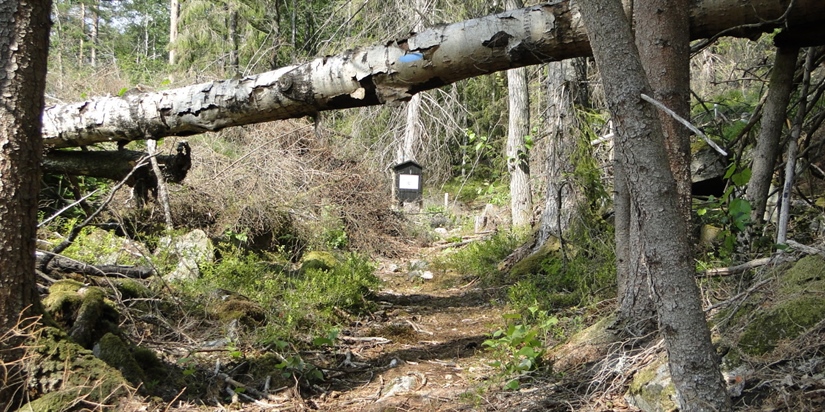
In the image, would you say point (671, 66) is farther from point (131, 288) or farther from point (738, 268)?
point (131, 288)

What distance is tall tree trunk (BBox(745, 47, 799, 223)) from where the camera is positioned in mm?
4000

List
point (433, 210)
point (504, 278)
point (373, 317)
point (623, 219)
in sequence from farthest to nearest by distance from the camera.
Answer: point (433, 210) → point (504, 278) → point (373, 317) → point (623, 219)

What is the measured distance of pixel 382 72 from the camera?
14.4ft

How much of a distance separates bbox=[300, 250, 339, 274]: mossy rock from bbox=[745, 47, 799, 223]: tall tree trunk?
4726 millimetres

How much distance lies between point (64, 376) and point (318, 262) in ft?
14.7

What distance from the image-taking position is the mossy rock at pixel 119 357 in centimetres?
342

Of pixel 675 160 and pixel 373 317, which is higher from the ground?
pixel 675 160

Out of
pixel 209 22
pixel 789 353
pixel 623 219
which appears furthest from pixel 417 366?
pixel 209 22

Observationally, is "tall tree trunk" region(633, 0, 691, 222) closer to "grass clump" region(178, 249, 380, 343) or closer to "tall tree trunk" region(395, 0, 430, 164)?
"grass clump" region(178, 249, 380, 343)

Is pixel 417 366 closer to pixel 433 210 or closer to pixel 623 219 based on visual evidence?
pixel 623 219

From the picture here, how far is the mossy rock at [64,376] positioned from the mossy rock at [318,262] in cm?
396

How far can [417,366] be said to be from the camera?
15.0 feet

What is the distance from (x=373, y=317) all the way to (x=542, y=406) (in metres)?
3.17

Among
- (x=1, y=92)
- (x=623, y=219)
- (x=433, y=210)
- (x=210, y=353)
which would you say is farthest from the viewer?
(x=433, y=210)
